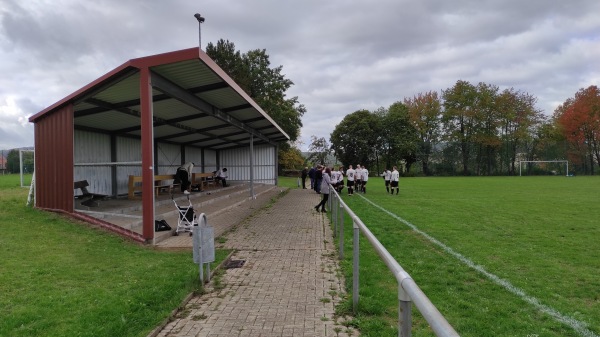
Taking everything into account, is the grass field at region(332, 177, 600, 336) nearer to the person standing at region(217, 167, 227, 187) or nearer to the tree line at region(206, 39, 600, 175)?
the person standing at region(217, 167, 227, 187)

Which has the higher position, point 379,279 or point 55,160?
point 55,160

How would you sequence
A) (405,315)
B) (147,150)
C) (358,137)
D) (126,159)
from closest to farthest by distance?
(405,315) → (147,150) → (126,159) → (358,137)

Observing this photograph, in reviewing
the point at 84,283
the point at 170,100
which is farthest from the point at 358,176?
the point at 84,283

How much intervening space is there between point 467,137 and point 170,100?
52.7 m

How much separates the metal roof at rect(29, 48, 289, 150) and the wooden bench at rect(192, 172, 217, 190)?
7.39ft

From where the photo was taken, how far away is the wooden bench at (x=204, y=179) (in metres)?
19.6

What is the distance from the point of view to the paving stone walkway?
3.80m

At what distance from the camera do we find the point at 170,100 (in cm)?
1120

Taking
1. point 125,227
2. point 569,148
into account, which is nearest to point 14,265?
point 125,227

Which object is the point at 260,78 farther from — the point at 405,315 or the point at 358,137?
the point at 405,315

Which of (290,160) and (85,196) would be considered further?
(290,160)

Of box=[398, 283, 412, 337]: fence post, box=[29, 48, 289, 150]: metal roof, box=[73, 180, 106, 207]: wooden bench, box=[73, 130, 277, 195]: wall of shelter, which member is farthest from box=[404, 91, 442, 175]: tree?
box=[398, 283, 412, 337]: fence post

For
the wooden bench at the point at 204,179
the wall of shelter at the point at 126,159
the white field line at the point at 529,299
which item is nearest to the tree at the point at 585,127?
the wall of shelter at the point at 126,159

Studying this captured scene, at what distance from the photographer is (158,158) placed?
62.7 ft
